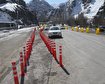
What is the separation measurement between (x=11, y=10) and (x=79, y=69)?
148488 millimetres

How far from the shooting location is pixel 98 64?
42.6ft

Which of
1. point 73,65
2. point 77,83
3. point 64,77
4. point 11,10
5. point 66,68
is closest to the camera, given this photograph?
point 77,83

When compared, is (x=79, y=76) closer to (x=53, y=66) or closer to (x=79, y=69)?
(x=79, y=69)

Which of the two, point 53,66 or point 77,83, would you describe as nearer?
point 77,83

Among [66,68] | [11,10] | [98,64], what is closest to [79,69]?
[66,68]

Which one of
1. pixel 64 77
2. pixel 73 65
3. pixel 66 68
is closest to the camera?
pixel 64 77

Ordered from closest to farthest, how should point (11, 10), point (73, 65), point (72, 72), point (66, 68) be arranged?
point (72, 72), point (66, 68), point (73, 65), point (11, 10)

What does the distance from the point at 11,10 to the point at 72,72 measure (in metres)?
149

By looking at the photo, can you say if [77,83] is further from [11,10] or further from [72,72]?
[11,10]

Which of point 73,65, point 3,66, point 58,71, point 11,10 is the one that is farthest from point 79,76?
point 11,10

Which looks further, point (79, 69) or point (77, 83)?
point (79, 69)

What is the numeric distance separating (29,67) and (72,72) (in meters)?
2.56

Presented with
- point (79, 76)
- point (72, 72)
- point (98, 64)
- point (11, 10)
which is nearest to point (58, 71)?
point (72, 72)

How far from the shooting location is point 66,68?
40.2 feet
